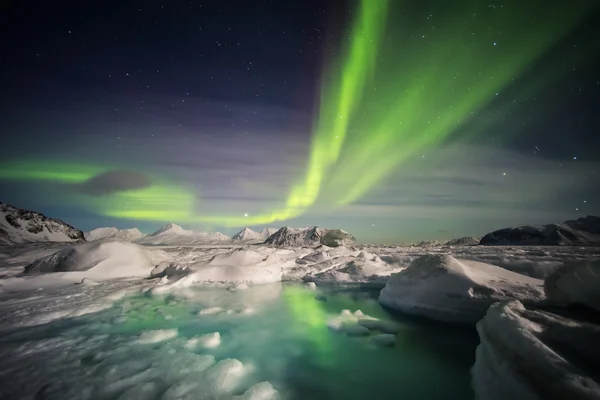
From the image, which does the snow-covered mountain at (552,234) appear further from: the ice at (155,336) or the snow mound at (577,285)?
the ice at (155,336)

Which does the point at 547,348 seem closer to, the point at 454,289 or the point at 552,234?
the point at 454,289

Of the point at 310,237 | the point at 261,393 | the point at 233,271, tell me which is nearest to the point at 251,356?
the point at 261,393

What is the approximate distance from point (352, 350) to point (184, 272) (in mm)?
13088

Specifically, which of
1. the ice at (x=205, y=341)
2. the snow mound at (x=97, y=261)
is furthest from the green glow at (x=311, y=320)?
the snow mound at (x=97, y=261)

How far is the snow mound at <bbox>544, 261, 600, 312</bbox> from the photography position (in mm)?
4836

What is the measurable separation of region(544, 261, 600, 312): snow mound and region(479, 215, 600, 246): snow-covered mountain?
88.1 meters

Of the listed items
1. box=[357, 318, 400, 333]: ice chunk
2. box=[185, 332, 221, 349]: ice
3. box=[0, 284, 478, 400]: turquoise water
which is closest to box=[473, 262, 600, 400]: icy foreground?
box=[0, 284, 478, 400]: turquoise water

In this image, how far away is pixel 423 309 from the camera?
9.70m

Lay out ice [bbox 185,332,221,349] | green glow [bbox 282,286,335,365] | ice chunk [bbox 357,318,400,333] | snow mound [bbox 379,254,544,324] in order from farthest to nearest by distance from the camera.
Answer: ice chunk [bbox 357,318,400,333]
snow mound [bbox 379,254,544,324]
green glow [bbox 282,286,335,365]
ice [bbox 185,332,221,349]

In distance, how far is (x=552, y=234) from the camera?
81812 millimetres

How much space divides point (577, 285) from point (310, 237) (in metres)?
142

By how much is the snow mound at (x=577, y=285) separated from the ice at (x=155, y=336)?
975cm

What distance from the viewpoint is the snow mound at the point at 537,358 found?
2.85 metres

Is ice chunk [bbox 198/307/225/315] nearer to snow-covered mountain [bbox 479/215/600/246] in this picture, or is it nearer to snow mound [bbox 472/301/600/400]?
snow mound [bbox 472/301/600/400]
